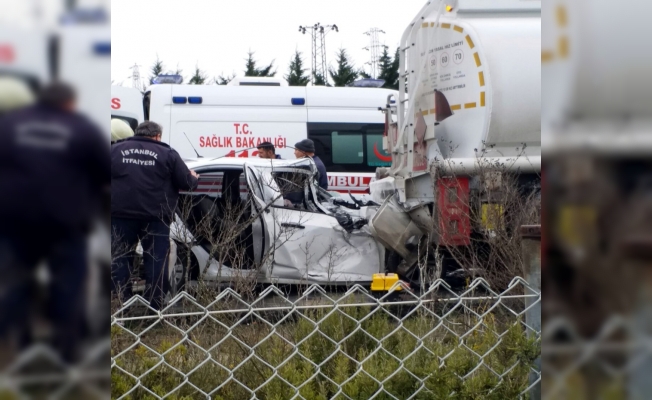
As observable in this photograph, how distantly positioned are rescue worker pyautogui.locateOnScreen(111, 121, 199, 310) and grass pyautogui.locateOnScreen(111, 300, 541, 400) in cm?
256

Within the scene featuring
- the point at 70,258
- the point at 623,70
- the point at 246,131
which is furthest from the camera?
the point at 246,131

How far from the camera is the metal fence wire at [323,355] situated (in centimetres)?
240

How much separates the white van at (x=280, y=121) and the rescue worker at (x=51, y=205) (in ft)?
32.8

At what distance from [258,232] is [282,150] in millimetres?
5061

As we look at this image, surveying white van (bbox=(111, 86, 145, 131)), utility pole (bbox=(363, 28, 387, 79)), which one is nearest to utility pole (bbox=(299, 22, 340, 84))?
utility pole (bbox=(363, 28, 387, 79))

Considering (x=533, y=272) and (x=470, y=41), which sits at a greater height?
(x=470, y=41)

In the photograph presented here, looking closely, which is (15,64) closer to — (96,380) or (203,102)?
(96,380)

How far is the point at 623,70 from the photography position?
554mm

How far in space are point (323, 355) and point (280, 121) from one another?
347 inches

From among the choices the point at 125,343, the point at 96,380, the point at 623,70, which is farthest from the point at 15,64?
the point at 125,343

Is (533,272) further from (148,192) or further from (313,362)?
(148,192)

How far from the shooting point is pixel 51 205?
2.14 feet

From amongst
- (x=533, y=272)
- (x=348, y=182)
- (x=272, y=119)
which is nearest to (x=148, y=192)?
(x=533, y=272)

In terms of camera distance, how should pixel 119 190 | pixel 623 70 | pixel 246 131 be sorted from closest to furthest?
1. pixel 623 70
2. pixel 119 190
3. pixel 246 131
